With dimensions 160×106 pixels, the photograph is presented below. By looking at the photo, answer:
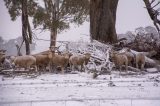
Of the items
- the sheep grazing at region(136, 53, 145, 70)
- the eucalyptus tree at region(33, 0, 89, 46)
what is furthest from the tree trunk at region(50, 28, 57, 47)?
the sheep grazing at region(136, 53, 145, 70)

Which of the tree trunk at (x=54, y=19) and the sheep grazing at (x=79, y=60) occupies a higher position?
the tree trunk at (x=54, y=19)

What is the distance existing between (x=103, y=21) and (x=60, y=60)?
42 cm

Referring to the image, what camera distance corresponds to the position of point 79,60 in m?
1.73

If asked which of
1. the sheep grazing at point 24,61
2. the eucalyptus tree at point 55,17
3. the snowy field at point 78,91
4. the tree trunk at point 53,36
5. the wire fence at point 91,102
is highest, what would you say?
the eucalyptus tree at point 55,17

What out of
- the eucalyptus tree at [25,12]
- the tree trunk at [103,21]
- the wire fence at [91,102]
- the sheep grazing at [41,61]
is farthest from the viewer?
the tree trunk at [103,21]

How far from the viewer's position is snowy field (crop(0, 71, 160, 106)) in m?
1.38

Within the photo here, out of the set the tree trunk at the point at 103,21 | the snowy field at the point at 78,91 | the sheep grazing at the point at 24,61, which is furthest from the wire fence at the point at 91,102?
the tree trunk at the point at 103,21

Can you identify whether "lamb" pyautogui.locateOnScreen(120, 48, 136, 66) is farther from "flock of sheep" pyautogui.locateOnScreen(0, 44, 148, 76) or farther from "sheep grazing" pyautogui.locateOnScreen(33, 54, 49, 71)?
"sheep grazing" pyautogui.locateOnScreen(33, 54, 49, 71)

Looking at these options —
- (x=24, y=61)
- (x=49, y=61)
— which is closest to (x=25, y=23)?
(x=24, y=61)

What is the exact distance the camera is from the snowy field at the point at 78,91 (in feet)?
4.54

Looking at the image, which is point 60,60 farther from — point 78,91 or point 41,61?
point 78,91

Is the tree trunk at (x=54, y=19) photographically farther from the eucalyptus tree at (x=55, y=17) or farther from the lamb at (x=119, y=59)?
the lamb at (x=119, y=59)

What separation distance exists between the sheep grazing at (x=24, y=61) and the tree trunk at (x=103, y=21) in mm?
364

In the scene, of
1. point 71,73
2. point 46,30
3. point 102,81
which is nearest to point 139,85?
point 102,81
